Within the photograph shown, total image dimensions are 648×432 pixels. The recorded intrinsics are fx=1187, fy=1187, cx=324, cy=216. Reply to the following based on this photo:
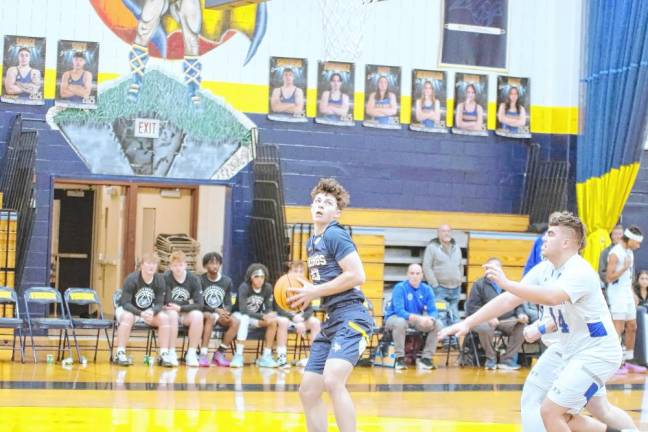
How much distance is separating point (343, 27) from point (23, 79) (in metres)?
4.16

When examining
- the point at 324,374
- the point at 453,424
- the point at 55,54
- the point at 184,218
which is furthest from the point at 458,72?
the point at 324,374

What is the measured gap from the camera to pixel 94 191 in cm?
1880

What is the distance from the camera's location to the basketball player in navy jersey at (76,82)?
Answer: 15.0 meters

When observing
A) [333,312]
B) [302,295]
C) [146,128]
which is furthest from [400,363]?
[302,295]

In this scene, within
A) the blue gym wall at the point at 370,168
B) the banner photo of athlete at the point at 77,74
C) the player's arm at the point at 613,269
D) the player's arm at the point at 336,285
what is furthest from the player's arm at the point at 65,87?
the player's arm at the point at 336,285

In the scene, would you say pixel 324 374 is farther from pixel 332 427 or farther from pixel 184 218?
pixel 184 218

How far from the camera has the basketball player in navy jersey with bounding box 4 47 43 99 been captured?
48.5 ft

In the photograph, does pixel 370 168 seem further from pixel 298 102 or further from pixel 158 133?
pixel 158 133

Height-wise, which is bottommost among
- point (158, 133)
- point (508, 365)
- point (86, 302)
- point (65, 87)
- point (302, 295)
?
point (508, 365)

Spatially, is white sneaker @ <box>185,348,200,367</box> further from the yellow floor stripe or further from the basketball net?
the basketball net

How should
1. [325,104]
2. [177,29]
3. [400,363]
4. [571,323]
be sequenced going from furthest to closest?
[325,104] < [177,29] < [400,363] < [571,323]

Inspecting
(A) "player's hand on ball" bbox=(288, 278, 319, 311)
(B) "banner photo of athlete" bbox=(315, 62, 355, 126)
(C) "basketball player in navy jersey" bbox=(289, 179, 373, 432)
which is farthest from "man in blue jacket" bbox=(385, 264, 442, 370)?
(A) "player's hand on ball" bbox=(288, 278, 319, 311)

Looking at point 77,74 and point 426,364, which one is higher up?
point 77,74

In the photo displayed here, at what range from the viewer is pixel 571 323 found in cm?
644
